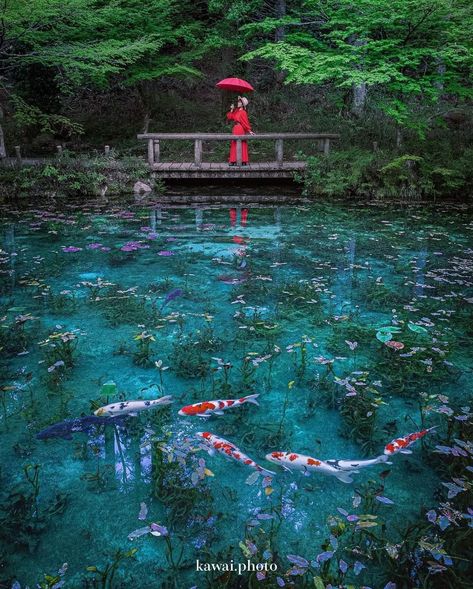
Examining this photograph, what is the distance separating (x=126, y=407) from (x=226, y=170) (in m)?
11.7

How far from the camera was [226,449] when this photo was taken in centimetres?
328

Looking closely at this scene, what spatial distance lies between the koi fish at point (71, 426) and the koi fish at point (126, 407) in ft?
0.22

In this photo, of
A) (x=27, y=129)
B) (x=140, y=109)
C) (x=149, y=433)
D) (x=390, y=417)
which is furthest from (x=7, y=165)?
(x=390, y=417)

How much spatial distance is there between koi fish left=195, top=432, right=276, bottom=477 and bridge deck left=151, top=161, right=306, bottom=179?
12.0 metres

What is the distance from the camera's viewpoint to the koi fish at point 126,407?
11.8 ft

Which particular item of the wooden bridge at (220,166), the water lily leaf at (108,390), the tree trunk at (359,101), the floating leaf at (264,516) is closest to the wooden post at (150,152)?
the wooden bridge at (220,166)

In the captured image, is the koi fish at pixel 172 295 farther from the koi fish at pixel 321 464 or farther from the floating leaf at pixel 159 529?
the floating leaf at pixel 159 529

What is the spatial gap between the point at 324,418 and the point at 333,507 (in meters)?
1.01

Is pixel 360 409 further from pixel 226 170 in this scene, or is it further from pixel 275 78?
pixel 275 78

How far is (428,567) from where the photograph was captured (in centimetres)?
244

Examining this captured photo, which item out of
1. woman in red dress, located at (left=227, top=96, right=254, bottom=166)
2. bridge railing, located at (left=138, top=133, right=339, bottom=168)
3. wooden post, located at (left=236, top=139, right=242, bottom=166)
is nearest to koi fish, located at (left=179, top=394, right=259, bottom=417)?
bridge railing, located at (left=138, top=133, right=339, bottom=168)

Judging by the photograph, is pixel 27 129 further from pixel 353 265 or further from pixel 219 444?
pixel 219 444

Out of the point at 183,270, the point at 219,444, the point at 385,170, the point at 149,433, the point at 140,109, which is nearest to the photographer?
the point at 219,444

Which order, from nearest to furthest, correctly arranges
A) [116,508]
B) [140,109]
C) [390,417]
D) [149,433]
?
[116,508], [149,433], [390,417], [140,109]
